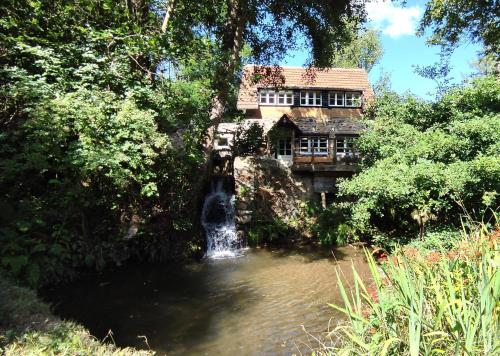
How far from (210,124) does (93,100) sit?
4.18 meters

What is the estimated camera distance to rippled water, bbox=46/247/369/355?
615cm

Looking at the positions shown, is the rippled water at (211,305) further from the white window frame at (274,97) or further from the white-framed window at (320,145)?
the white window frame at (274,97)

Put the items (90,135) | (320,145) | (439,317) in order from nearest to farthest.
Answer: (439,317), (90,135), (320,145)

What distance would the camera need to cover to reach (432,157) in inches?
391

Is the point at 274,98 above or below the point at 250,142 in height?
above

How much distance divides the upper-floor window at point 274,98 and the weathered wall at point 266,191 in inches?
470

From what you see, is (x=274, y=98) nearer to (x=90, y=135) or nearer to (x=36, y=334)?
(x=90, y=135)

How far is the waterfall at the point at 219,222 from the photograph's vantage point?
12714 mm

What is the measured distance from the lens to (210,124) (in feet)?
36.4

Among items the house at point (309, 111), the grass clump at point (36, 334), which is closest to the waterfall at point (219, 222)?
the house at point (309, 111)

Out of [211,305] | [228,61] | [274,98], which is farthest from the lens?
[274,98]

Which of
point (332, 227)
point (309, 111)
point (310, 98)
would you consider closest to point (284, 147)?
point (309, 111)

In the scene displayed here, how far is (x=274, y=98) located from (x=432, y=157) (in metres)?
18.3

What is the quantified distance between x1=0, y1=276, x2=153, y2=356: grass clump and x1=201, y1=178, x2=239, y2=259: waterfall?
7.98m
